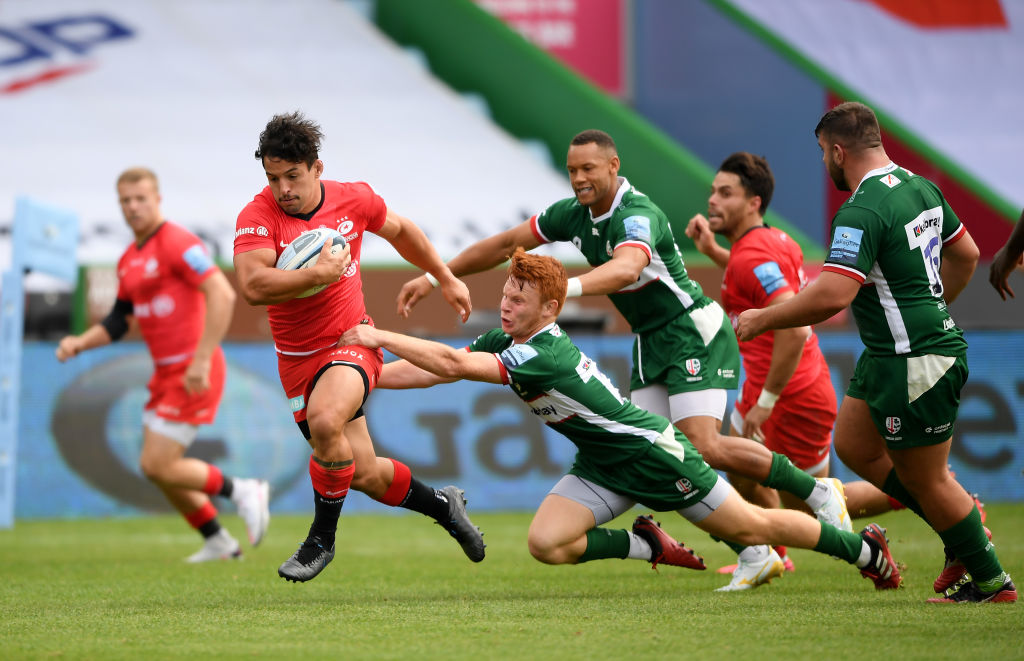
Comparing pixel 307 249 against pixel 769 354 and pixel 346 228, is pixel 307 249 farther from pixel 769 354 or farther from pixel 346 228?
pixel 769 354

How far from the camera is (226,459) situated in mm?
12047

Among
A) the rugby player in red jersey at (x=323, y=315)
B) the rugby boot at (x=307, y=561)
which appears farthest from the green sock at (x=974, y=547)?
the rugby boot at (x=307, y=561)

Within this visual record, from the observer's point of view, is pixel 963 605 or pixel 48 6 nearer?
pixel 963 605

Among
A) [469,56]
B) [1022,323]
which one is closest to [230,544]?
[1022,323]

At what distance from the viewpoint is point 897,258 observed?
5.42 metres

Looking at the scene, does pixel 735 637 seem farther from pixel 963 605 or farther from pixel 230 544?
pixel 230 544

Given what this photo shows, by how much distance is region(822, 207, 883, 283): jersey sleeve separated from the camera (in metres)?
5.28

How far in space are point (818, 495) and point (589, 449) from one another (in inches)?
48.2

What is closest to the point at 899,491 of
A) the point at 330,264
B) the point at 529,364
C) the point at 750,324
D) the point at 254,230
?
the point at 750,324

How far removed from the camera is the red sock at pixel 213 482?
848 cm


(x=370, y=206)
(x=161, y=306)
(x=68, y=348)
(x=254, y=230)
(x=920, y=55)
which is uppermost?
(x=920, y=55)

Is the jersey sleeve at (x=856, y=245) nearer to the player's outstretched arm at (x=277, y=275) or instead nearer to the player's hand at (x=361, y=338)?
the player's hand at (x=361, y=338)

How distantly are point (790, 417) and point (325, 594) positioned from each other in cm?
274

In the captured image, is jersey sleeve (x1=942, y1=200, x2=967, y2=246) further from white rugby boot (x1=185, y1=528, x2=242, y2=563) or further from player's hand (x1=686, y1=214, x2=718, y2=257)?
white rugby boot (x1=185, y1=528, x2=242, y2=563)
